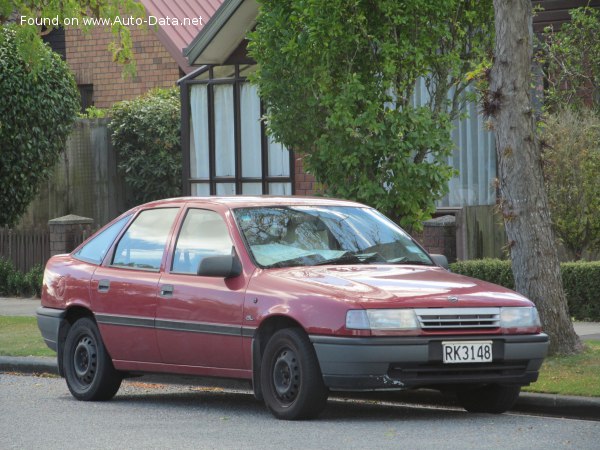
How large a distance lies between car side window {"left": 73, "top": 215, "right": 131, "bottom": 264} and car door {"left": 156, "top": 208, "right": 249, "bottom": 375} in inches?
34.5

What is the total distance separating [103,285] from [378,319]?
2.85 meters

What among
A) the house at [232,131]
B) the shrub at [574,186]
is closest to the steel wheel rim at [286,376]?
the shrub at [574,186]

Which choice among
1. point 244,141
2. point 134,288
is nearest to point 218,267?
point 134,288

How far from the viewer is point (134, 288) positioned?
1109cm

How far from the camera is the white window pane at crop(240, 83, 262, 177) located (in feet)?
78.3

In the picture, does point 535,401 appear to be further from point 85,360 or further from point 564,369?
point 85,360

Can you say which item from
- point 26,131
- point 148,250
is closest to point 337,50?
point 148,250

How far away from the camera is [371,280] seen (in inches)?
388

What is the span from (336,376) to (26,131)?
1590 cm

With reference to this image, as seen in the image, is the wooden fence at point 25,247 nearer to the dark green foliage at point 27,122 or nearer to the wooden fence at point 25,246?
the wooden fence at point 25,246

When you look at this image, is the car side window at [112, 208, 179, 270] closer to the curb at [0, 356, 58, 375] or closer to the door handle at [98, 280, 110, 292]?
the door handle at [98, 280, 110, 292]

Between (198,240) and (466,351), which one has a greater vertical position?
Answer: (198,240)

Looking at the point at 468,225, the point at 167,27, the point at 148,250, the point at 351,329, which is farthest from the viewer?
the point at 167,27

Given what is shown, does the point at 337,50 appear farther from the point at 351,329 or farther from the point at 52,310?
the point at 351,329
